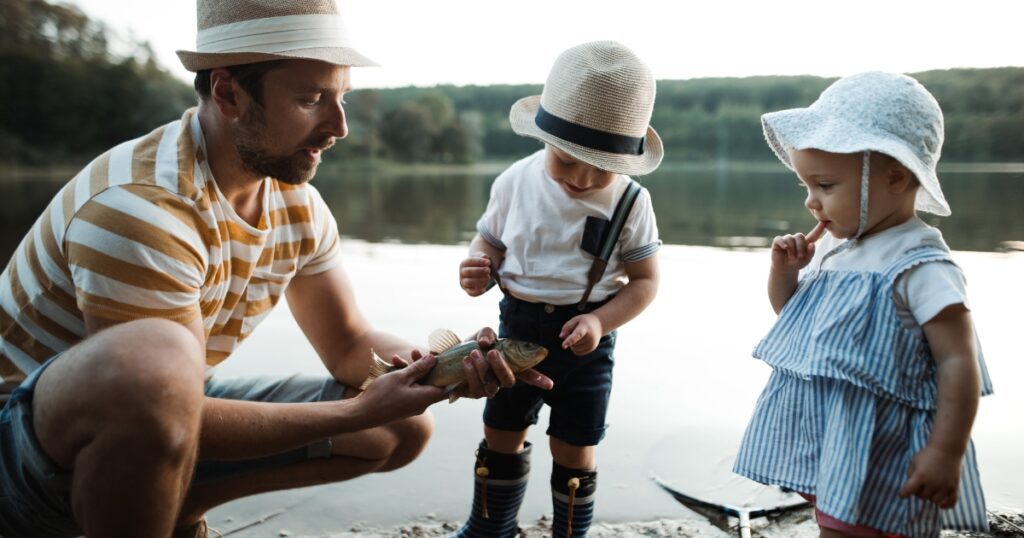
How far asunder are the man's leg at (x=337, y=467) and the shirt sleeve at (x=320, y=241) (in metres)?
0.60

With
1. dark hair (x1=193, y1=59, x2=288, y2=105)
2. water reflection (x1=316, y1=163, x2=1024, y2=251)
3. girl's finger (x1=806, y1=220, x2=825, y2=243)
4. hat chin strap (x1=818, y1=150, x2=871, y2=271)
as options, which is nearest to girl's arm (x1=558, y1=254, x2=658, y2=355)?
girl's finger (x1=806, y1=220, x2=825, y2=243)

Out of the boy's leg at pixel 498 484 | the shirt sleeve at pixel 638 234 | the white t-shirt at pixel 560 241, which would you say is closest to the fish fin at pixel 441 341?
the white t-shirt at pixel 560 241

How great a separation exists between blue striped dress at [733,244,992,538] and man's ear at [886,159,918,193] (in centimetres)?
18

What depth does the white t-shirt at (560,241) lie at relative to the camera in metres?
2.61

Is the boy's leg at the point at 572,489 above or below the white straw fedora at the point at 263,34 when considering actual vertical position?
below

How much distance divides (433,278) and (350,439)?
167 inches

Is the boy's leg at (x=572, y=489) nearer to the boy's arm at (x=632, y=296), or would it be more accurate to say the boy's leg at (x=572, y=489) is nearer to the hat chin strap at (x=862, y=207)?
the boy's arm at (x=632, y=296)

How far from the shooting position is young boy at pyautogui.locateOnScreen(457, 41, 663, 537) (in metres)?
2.52

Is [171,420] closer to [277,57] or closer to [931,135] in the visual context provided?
[277,57]

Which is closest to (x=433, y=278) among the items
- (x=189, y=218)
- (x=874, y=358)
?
(x=189, y=218)

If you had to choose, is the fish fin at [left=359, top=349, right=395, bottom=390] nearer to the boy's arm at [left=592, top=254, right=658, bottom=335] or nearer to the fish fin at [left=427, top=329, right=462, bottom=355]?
the fish fin at [left=427, top=329, right=462, bottom=355]

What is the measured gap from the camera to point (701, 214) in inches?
471

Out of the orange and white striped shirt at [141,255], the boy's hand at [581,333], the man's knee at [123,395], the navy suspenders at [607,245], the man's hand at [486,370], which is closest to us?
the man's knee at [123,395]

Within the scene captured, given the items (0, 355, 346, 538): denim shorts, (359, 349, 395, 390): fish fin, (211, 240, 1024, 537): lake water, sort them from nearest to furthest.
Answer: (0, 355, 346, 538): denim shorts, (359, 349, 395, 390): fish fin, (211, 240, 1024, 537): lake water
